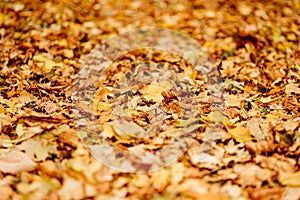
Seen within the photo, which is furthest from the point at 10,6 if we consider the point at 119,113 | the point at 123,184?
the point at 123,184

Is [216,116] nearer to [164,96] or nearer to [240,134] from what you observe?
[240,134]

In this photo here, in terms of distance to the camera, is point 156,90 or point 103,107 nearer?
point 103,107

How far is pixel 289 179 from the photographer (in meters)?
1.88

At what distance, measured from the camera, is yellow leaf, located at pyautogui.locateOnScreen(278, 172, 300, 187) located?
186cm

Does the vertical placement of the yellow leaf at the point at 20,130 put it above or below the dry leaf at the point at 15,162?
above

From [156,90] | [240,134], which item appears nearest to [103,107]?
[156,90]

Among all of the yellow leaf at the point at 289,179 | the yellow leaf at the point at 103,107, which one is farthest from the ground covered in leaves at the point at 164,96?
the yellow leaf at the point at 103,107

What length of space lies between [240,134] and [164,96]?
0.55 meters

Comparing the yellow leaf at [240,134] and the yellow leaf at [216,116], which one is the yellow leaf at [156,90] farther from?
the yellow leaf at [240,134]

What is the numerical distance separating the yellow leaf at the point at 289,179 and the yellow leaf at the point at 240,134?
280 millimetres

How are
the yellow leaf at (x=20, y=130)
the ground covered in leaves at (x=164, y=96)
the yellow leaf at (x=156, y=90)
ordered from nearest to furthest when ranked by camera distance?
the ground covered in leaves at (x=164, y=96)
the yellow leaf at (x=20, y=130)
the yellow leaf at (x=156, y=90)

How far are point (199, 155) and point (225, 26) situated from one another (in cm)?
155

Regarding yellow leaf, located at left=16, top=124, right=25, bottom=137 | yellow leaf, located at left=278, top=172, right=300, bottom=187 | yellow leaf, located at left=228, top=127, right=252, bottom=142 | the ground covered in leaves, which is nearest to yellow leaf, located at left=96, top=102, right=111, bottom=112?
the ground covered in leaves

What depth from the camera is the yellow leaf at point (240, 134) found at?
2.09 m
